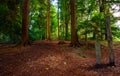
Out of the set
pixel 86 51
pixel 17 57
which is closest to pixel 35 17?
pixel 86 51

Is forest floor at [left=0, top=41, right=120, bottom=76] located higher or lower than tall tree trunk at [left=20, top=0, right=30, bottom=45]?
lower

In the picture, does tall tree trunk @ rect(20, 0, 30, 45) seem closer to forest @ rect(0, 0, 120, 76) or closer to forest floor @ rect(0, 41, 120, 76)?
forest @ rect(0, 0, 120, 76)

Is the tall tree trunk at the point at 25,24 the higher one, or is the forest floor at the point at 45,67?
the tall tree trunk at the point at 25,24

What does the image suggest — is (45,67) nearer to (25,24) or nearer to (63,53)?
(63,53)

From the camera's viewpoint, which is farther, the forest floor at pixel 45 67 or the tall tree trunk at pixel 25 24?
the tall tree trunk at pixel 25 24

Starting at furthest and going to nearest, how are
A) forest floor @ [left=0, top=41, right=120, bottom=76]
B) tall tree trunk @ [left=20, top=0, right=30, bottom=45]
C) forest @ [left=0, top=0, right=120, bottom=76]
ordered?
tall tree trunk @ [left=20, top=0, right=30, bottom=45], forest @ [left=0, top=0, right=120, bottom=76], forest floor @ [left=0, top=41, right=120, bottom=76]

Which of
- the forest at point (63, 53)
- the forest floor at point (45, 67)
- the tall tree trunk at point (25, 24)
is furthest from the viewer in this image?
the tall tree trunk at point (25, 24)

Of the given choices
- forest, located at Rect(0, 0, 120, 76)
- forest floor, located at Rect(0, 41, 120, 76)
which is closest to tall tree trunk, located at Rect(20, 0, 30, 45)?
forest, located at Rect(0, 0, 120, 76)

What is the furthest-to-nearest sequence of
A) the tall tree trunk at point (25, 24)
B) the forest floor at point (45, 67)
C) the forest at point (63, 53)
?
the tall tree trunk at point (25, 24) < the forest at point (63, 53) < the forest floor at point (45, 67)

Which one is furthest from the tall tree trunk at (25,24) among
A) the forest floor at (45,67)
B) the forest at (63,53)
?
the forest floor at (45,67)

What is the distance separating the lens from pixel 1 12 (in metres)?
13.7

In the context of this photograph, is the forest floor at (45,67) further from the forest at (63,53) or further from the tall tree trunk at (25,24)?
the tall tree trunk at (25,24)

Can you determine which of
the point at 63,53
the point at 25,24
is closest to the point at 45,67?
the point at 63,53

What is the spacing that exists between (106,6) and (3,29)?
7707 millimetres
